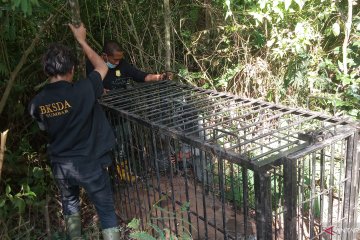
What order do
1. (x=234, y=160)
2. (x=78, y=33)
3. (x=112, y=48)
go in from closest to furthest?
(x=234, y=160) → (x=78, y=33) → (x=112, y=48)

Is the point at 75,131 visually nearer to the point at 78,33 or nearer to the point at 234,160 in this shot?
the point at 78,33

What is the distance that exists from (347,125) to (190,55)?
3.19m

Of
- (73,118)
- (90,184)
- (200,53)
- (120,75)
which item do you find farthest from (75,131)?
(200,53)

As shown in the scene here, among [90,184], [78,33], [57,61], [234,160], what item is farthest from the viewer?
[78,33]

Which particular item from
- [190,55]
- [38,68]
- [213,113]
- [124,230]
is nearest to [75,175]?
[124,230]

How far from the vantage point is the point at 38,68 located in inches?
146

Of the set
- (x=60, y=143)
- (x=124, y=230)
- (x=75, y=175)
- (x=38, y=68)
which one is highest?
(x=38, y=68)

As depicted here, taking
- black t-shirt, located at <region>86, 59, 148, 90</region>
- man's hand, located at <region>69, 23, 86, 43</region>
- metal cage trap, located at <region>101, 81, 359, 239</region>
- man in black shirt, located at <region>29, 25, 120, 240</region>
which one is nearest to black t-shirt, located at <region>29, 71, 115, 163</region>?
man in black shirt, located at <region>29, 25, 120, 240</region>

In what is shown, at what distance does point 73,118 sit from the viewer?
2.46 meters

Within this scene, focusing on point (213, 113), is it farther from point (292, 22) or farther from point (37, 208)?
point (292, 22)

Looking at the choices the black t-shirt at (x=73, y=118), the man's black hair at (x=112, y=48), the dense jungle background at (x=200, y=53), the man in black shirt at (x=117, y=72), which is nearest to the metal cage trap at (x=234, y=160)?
the black t-shirt at (x=73, y=118)

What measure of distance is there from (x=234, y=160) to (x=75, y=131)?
3.80 ft

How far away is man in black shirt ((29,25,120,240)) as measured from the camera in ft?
7.98

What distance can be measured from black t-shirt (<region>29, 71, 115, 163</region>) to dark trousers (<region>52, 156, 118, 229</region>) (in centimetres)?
6
